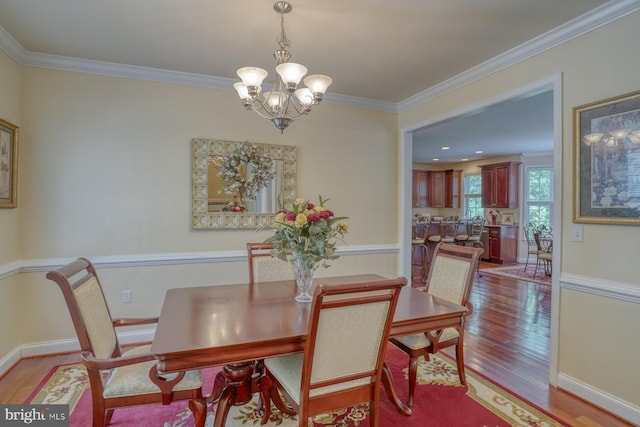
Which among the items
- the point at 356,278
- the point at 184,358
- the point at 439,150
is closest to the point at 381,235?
the point at 356,278

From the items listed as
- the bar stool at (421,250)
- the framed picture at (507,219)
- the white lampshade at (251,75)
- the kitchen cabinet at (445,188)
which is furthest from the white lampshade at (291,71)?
the kitchen cabinet at (445,188)

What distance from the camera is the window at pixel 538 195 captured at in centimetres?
766

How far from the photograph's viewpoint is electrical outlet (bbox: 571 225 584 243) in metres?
2.30

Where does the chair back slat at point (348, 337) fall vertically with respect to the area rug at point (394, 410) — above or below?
above

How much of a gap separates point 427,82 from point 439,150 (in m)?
4.22

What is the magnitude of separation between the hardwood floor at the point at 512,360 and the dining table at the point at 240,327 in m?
1.00

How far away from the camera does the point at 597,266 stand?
87.4 inches

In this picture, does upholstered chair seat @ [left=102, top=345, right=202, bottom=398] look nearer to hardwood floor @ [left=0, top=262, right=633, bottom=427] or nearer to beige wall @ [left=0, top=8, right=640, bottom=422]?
hardwood floor @ [left=0, top=262, right=633, bottom=427]

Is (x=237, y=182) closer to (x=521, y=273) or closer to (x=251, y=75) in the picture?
(x=251, y=75)

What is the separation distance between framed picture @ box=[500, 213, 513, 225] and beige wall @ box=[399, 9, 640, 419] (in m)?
6.10

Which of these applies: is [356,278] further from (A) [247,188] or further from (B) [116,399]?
(B) [116,399]

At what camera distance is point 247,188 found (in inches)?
136

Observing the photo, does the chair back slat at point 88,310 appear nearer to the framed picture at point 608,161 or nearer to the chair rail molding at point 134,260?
the chair rail molding at point 134,260

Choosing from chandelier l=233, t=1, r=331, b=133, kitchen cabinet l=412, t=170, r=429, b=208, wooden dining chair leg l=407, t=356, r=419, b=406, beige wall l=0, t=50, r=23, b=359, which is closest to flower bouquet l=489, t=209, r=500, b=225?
kitchen cabinet l=412, t=170, r=429, b=208
